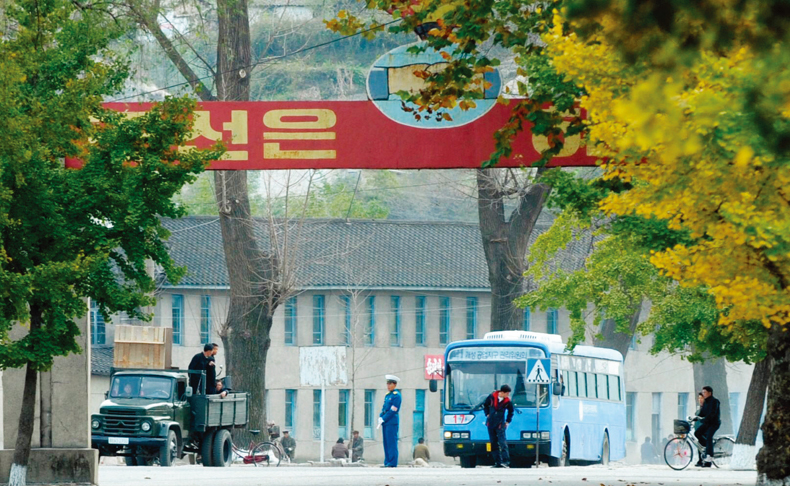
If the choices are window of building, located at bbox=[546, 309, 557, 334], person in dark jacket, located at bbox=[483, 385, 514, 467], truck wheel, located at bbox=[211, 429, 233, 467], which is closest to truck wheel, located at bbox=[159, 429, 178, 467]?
truck wheel, located at bbox=[211, 429, 233, 467]

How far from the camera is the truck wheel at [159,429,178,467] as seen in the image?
1110 inches

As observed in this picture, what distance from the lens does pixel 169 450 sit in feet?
92.9

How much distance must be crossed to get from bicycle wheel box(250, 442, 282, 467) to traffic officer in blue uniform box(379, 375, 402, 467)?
7.96 meters

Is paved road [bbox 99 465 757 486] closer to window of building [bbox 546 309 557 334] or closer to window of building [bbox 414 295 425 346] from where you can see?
window of building [bbox 414 295 425 346]

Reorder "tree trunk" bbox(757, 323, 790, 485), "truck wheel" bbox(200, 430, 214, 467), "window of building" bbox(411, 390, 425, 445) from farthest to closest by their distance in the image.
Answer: "window of building" bbox(411, 390, 425, 445) → "truck wheel" bbox(200, 430, 214, 467) → "tree trunk" bbox(757, 323, 790, 485)

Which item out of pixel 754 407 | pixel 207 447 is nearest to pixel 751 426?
pixel 754 407

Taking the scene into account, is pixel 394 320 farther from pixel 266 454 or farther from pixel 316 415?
pixel 266 454

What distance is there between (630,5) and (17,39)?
563 inches

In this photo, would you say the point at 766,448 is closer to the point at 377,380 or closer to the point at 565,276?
the point at 565,276

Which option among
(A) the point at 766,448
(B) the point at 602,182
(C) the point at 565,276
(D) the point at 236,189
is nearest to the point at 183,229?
(D) the point at 236,189

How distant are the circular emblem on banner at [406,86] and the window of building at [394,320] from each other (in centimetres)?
5057

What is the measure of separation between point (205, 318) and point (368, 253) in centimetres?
833

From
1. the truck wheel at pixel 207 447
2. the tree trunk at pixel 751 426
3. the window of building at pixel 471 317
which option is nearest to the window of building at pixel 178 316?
the window of building at pixel 471 317

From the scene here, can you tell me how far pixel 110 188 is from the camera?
16.2 metres
